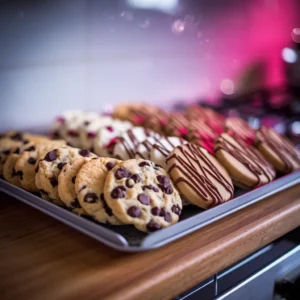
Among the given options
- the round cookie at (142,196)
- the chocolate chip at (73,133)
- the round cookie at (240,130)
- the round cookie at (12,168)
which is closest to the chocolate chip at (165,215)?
the round cookie at (142,196)

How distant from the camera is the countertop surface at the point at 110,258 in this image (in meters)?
0.87

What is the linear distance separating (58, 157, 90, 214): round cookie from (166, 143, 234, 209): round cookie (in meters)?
0.25

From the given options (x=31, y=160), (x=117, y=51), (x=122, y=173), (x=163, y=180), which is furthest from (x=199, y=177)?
(x=117, y=51)

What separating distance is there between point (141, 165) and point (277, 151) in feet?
1.90

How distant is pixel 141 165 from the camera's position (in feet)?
3.68

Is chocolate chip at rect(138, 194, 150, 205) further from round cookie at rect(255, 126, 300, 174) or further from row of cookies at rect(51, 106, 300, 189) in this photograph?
round cookie at rect(255, 126, 300, 174)

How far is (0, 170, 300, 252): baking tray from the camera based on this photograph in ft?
3.07

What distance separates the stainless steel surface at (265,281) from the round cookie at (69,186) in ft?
1.35

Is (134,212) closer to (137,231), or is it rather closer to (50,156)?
(137,231)

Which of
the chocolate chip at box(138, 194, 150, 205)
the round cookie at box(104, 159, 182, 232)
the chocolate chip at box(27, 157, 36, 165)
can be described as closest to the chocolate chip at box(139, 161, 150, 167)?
the round cookie at box(104, 159, 182, 232)

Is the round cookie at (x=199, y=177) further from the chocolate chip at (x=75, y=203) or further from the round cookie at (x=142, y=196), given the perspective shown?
the chocolate chip at (x=75, y=203)

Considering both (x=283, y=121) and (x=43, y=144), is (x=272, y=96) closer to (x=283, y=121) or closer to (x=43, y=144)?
(x=283, y=121)

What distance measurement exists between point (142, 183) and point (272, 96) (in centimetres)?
159

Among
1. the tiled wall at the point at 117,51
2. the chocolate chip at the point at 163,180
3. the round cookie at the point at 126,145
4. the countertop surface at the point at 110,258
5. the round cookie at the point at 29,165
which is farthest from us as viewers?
the tiled wall at the point at 117,51
